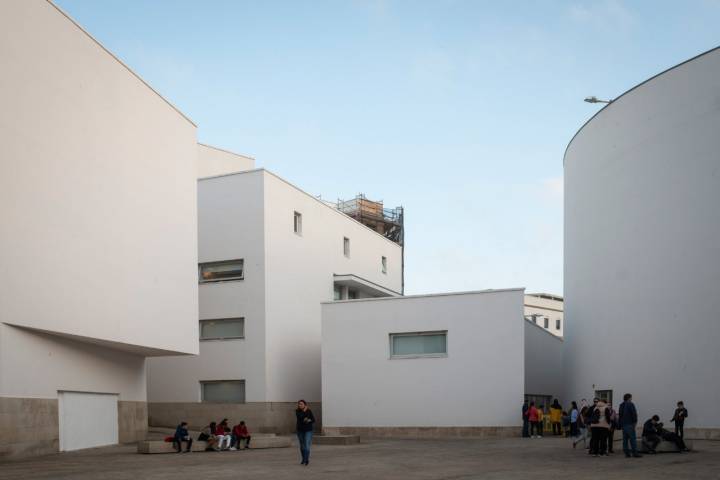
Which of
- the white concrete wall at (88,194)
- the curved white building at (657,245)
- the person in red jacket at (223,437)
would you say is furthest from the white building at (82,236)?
the curved white building at (657,245)

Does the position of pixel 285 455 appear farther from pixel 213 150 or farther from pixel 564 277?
pixel 213 150

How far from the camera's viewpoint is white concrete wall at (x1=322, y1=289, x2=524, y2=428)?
3142 cm

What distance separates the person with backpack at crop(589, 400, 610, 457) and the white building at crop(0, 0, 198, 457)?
14626 mm

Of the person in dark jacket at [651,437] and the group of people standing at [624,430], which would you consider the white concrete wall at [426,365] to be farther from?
the person in dark jacket at [651,437]

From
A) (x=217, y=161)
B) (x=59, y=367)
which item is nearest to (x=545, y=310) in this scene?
(x=217, y=161)

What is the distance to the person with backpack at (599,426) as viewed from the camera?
1961cm

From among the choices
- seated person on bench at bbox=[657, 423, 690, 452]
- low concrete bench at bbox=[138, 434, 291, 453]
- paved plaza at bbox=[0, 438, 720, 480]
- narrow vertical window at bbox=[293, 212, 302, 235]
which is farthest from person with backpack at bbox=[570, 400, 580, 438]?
narrow vertical window at bbox=[293, 212, 302, 235]

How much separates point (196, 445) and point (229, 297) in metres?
13.0

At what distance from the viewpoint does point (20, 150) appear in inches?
803

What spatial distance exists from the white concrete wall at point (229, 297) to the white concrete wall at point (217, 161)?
205 inches

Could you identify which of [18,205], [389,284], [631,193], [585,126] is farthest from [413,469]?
[389,284]

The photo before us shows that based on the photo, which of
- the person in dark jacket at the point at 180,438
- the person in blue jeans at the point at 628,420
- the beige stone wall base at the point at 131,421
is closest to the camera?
the person in blue jeans at the point at 628,420

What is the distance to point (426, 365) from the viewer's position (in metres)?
32.6

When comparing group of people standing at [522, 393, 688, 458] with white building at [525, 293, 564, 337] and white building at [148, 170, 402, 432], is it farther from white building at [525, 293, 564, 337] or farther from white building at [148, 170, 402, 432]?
white building at [525, 293, 564, 337]
